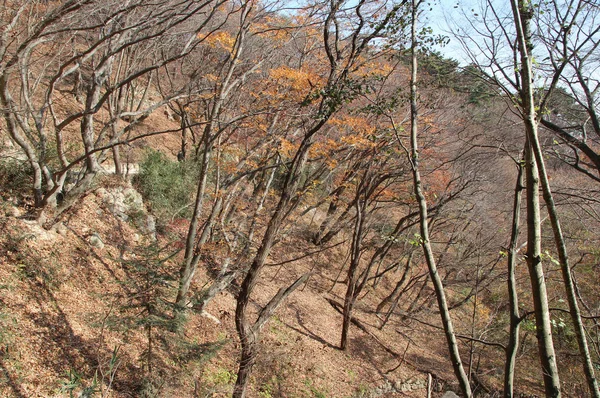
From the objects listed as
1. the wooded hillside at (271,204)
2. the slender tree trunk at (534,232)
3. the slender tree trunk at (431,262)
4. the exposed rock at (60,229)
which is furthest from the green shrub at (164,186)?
the slender tree trunk at (534,232)

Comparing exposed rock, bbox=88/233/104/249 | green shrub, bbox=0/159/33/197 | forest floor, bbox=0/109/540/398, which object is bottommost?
forest floor, bbox=0/109/540/398

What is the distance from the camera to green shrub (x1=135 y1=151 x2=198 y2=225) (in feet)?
40.8

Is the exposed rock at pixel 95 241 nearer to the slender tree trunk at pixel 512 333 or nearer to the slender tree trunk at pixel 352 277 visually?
the slender tree trunk at pixel 352 277

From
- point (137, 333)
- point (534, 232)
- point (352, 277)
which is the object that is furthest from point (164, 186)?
point (534, 232)

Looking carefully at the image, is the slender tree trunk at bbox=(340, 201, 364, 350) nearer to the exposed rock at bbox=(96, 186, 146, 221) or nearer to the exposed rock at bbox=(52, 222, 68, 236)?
the exposed rock at bbox=(96, 186, 146, 221)

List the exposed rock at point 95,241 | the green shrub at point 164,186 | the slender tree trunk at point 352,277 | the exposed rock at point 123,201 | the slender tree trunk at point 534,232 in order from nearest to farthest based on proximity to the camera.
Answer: the slender tree trunk at point 534,232
the exposed rock at point 95,241
the exposed rock at point 123,201
the slender tree trunk at point 352,277
the green shrub at point 164,186

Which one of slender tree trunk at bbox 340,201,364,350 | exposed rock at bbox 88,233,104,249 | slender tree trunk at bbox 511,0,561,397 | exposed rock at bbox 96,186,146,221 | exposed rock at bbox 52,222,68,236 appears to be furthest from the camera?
slender tree trunk at bbox 340,201,364,350

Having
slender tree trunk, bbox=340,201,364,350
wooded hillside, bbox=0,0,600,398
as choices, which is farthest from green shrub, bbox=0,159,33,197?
slender tree trunk, bbox=340,201,364,350

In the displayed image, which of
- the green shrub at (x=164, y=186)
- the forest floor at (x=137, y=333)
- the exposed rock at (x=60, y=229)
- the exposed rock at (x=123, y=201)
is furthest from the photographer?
the green shrub at (x=164, y=186)

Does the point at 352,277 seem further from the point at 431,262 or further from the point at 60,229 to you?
the point at 60,229

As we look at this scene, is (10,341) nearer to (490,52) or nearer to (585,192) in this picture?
(490,52)

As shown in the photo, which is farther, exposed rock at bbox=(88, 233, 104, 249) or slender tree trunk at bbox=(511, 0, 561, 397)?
exposed rock at bbox=(88, 233, 104, 249)

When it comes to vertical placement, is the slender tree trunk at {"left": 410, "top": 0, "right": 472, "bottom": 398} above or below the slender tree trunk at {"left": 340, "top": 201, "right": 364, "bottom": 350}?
above

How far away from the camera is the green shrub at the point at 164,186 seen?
12.4 meters
